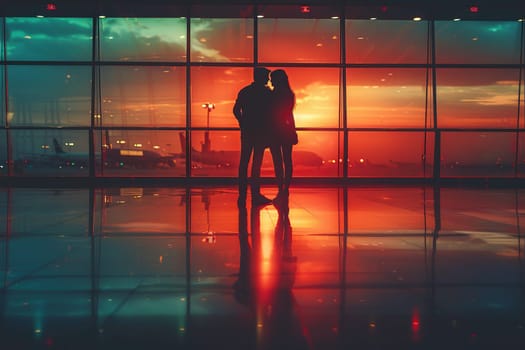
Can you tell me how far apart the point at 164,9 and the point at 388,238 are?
10348 mm

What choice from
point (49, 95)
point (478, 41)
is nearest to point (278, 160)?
point (49, 95)

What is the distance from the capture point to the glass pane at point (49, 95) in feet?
47.3

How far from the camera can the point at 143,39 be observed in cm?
1495

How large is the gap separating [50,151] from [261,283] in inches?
486

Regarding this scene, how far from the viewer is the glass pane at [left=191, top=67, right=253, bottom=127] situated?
1436cm

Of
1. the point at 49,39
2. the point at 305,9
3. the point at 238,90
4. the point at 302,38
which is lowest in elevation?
the point at 238,90

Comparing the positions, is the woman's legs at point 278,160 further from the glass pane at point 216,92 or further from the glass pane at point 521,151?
the glass pane at point 521,151

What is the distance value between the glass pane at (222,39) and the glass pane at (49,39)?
243 centimetres

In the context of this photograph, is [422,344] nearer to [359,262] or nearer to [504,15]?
[359,262]

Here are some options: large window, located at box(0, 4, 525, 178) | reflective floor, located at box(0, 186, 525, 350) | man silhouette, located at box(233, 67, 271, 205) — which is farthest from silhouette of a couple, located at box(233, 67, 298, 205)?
large window, located at box(0, 4, 525, 178)

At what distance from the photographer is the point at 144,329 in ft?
7.43

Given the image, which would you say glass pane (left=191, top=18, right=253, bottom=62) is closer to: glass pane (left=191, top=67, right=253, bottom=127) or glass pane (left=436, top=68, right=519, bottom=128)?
glass pane (left=191, top=67, right=253, bottom=127)

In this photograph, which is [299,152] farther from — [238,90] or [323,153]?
[238,90]

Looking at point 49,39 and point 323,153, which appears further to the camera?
point 49,39
